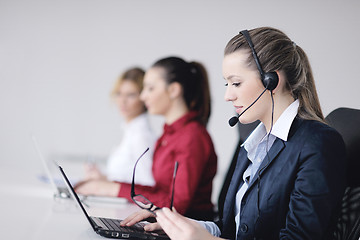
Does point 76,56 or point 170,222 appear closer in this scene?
point 170,222

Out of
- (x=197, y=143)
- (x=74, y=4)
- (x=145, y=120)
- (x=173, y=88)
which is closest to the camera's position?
(x=197, y=143)

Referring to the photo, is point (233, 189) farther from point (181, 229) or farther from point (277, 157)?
point (181, 229)

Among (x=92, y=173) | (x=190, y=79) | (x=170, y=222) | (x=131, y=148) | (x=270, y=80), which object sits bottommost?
(x=131, y=148)

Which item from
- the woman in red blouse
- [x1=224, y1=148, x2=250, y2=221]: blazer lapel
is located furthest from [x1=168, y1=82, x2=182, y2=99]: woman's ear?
[x1=224, y1=148, x2=250, y2=221]: blazer lapel

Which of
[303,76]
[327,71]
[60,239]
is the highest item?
[303,76]

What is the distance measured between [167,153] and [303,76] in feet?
3.12

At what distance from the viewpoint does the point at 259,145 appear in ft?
4.33

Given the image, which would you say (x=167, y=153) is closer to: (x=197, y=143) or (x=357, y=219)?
(x=197, y=143)

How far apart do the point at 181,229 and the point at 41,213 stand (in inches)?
24.2

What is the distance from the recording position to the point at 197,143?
194 centimetres

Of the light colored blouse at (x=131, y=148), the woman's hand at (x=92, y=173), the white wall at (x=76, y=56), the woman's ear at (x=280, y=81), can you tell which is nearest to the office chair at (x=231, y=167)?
the woman's ear at (x=280, y=81)

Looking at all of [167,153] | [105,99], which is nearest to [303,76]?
[167,153]

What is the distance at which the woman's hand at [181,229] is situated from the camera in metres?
1.00

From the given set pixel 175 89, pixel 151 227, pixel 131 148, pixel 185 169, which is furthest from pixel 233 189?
pixel 131 148
